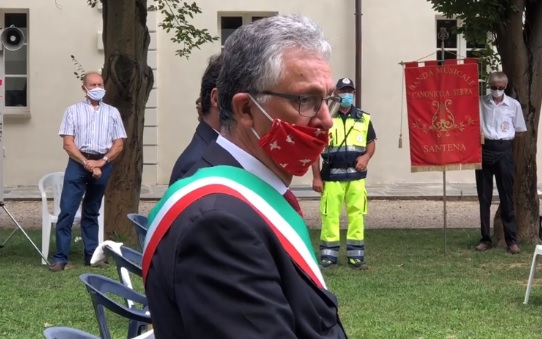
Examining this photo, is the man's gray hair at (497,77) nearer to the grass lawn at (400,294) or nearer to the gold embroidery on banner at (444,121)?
the gold embroidery on banner at (444,121)

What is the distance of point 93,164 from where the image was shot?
9.97 m

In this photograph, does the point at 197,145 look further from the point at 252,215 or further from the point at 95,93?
the point at 95,93

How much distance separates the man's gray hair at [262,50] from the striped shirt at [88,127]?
25.8 ft

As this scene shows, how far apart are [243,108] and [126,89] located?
30.4 ft

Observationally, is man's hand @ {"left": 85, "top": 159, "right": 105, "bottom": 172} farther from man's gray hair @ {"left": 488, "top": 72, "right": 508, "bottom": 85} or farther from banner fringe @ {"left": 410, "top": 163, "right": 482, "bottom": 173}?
man's gray hair @ {"left": 488, "top": 72, "right": 508, "bottom": 85}

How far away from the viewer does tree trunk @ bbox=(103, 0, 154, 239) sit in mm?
11398

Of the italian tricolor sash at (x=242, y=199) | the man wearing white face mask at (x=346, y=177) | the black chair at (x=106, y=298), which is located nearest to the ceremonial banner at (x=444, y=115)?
the man wearing white face mask at (x=346, y=177)

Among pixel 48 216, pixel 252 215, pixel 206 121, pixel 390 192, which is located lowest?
pixel 390 192

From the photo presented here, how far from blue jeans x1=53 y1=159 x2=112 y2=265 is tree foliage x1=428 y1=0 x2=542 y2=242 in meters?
4.78

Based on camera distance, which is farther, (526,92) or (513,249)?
(526,92)

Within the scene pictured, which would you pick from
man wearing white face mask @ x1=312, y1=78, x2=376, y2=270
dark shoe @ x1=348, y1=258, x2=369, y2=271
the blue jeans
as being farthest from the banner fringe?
the blue jeans

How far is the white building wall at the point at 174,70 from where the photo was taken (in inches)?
810

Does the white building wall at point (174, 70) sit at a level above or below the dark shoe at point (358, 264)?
above

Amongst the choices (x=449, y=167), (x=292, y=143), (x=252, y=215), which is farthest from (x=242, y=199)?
(x=449, y=167)
